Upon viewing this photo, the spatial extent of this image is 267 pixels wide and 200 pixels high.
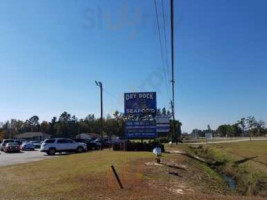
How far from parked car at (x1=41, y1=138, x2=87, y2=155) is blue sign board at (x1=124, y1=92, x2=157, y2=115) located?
7650mm

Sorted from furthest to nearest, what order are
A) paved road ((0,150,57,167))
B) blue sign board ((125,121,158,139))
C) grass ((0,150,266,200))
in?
blue sign board ((125,121,158,139)) < paved road ((0,150,57,167)) < grass ((0,150,266,200))

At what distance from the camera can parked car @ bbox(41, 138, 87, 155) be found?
44.8m

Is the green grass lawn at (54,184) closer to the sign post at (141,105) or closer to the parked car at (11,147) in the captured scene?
the sign post at (141,105)

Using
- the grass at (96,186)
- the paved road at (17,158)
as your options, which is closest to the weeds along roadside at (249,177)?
the grass at (96,186)

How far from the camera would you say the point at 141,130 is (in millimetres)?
46375

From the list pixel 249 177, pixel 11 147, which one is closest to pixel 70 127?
pixel 11 147

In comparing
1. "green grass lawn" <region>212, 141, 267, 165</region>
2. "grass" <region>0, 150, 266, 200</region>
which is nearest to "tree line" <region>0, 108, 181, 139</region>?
"green grass lawn" <region>212, 141, 267, 165</region>

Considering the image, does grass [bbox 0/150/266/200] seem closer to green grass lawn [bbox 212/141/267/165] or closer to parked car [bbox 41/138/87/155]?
green grass lawn [bbox 212/141/267/165]

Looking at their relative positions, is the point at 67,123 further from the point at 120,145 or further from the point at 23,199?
the point at 23,199

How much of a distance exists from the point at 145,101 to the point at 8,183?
109 ft

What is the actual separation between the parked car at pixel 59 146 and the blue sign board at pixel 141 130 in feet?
20.8

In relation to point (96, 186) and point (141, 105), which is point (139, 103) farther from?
point (96, 186)

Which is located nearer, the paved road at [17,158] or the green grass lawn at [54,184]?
the green grass lawn at [54,184]

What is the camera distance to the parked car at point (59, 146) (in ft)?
147
